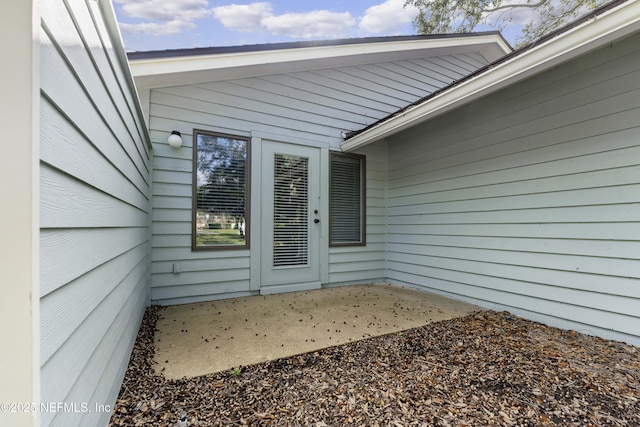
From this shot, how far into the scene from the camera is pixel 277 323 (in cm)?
277

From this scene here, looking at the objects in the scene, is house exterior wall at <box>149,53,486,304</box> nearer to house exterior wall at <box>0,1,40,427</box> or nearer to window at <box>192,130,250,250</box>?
window at <box>192,130,250,250</box>

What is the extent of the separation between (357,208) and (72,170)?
3.94m

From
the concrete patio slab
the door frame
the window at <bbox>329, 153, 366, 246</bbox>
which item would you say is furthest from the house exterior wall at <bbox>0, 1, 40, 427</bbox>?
the window at <bbox>329, 153, 366, 246</bbox>

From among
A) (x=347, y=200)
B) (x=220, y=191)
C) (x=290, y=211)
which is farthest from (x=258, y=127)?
(x=347, y=200)

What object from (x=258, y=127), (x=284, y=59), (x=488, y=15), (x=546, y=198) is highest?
(x=488, y=15)

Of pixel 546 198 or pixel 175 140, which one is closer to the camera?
pixel 546 198

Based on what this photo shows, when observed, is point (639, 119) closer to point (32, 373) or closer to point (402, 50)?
point (402, 50)

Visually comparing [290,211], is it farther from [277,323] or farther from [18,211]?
[18,211]

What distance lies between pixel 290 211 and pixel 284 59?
1.91 metres

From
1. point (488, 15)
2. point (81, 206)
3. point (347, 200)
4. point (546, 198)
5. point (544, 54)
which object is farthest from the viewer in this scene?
point (488, 15)

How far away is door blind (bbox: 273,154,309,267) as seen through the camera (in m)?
3.91

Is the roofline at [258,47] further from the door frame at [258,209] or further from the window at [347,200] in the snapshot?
the window at [347,200]

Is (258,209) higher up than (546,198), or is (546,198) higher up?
(546,198)

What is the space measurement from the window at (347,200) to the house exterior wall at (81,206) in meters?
3.02
